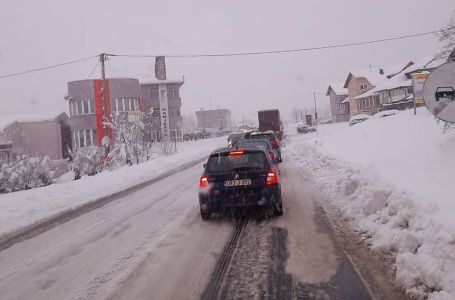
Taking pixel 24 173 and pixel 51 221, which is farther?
pixel 24 173

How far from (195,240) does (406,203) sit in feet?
11.1

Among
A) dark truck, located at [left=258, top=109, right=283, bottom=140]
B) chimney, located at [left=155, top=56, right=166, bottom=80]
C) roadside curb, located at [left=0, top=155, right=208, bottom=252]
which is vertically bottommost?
roadside curb, located at [left=0, top=155, right=208, bottom=252]

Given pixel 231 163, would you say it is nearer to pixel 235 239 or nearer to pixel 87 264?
pixel 235 239

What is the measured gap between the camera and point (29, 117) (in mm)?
41094

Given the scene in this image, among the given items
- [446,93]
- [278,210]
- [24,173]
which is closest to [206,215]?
[278,210]

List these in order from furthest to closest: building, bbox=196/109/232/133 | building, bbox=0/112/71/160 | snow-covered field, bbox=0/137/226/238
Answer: building, bbox=196/109/232/133, building, bbox=0/112/71/160, snow-covered field, bbox=0/137/226/238

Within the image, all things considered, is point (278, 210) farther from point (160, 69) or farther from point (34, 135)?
point (160, 69)

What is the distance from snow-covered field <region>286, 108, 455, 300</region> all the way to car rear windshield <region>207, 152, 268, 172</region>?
1.90 m

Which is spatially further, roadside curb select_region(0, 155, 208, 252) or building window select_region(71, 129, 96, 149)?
building window select_region(71, 129, 96, 149)

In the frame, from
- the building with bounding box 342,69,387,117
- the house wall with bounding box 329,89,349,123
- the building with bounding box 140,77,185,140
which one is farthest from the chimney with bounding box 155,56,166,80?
the house wall with bounding box 329,89,349,123

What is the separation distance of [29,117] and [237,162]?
3811 centimetres

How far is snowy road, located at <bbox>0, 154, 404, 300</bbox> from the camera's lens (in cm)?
483

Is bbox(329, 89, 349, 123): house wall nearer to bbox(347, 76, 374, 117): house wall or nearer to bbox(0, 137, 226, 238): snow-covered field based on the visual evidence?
bbox(347, 76, 374, 117): house wall

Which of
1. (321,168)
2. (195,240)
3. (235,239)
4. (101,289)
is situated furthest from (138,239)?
(321,168)
